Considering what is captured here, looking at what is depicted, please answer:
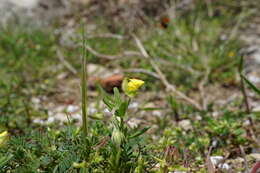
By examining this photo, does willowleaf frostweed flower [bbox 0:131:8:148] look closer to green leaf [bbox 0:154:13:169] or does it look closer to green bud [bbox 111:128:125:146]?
green leaf [bbox 0:154:13:169]

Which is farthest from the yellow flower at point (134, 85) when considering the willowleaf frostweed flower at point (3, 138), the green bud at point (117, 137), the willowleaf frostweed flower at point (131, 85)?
the willowleaf frostweed flower at point (3, 138)

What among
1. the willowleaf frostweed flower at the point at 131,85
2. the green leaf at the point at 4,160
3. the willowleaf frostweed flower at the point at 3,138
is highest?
the willowleaf frostweed flower at the point at 131,85

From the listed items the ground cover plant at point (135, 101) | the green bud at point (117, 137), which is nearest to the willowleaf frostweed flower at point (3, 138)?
the ground cover plant at point (135, 101)

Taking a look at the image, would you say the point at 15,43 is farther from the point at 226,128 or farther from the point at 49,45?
the point at 226,128

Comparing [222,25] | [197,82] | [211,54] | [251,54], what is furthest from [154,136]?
[222,25]

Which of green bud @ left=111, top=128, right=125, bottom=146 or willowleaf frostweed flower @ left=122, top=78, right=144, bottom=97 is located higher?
willowleaf frostweed flower @ left=122, top=78, right=144, bottom=97

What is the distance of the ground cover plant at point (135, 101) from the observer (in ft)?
3.58

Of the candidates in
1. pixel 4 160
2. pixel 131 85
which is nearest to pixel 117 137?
pixel 131 85

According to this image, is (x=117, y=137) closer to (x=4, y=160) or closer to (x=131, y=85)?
(x=131, y=85)

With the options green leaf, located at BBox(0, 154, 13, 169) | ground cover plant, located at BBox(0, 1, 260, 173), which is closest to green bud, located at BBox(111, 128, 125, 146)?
ground cover plant, located at BBox(0, 1, 260, 173)

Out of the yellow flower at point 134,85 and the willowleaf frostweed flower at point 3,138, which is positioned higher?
the yellow flower at point 134,85

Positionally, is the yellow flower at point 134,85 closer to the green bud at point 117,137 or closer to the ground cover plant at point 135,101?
the ground cover plant at point 135,101

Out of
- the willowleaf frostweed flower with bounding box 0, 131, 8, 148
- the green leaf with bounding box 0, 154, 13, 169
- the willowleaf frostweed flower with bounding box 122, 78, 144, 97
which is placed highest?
the willowleaf frostweed flower with bounding box 122, 78, 144, 97

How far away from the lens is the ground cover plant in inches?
42.9
